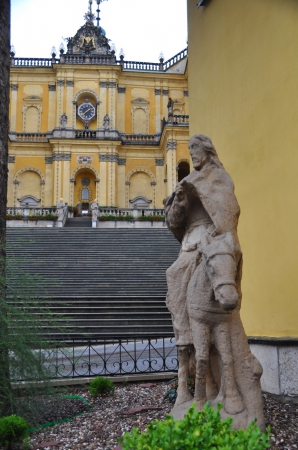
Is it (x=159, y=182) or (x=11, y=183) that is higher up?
(x=159, y=182)

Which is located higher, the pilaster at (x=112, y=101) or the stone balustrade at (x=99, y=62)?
the stone balustrade at (x=99, y=62)

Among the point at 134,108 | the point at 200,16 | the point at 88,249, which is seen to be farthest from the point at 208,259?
the point at 134,108

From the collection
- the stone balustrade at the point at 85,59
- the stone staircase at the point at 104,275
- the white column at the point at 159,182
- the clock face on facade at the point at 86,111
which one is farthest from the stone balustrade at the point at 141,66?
the stone staircase at the point at 104,275

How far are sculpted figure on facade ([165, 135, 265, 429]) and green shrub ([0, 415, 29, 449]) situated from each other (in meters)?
1.29

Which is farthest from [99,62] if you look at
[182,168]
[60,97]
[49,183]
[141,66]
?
[182,168]

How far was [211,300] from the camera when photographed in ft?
11.2

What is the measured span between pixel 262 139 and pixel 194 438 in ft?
14.9

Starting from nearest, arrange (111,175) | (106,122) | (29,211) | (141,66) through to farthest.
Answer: (29,211) → (111,175) → (106,122) → (141,66)

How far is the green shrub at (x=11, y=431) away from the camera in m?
3.83

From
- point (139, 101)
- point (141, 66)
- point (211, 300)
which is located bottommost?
point (211, 300)

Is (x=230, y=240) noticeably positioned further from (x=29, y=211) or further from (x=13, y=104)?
(x=13, y=104)

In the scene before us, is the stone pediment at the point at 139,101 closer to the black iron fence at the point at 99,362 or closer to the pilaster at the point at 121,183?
the pilaster at the point at 121,183

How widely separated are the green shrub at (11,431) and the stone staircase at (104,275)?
370cm

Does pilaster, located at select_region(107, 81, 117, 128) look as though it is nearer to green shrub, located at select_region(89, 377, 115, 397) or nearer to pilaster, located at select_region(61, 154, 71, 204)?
pilaster, located at select_region(61, 154, 71, 204)
